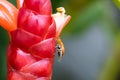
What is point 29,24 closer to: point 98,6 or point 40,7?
point 40,7

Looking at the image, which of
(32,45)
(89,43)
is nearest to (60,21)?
(32,45)

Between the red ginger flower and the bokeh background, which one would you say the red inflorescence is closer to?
the red ginger flower

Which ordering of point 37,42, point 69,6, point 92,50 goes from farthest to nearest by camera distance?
1. point 92,50
2. point 69,6
3. point 37,42

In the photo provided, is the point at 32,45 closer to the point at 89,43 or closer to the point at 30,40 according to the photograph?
the point at 30,40

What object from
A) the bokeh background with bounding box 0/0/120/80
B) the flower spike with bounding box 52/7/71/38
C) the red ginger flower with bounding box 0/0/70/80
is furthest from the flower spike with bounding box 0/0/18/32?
the bokeh background with bounding box 0/0/120/80

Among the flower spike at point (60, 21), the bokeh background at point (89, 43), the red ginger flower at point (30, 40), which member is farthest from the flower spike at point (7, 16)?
the bokeh background at point (89, 43)

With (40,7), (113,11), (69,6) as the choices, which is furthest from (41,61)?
(113,11)

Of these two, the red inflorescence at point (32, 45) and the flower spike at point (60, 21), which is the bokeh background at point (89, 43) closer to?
the flower spike at point (60, 21)
